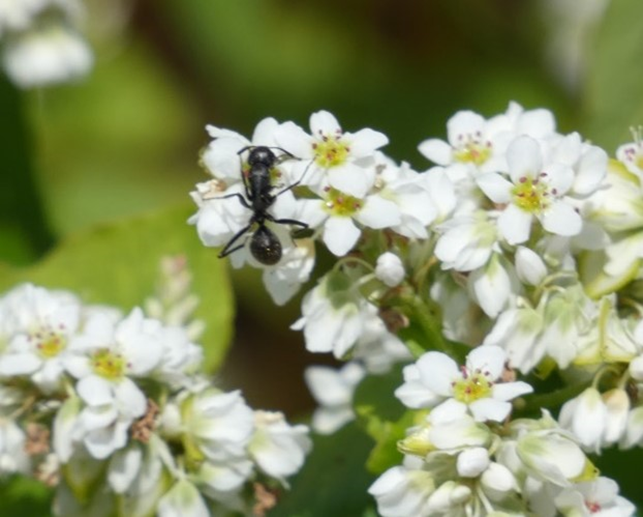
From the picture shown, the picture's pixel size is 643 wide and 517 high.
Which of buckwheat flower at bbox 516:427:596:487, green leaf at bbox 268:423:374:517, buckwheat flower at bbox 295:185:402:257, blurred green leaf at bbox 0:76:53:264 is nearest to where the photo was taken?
buckwheat flower at bbox 516:427:596:487

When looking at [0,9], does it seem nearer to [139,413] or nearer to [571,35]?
[139,413]

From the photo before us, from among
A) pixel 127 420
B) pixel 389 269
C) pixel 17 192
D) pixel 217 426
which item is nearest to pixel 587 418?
pixel 389 269

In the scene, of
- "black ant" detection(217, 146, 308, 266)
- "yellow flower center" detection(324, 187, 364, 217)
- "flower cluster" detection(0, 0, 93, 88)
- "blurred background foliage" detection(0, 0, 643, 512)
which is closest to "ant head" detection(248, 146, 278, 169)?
"black ant" detection(217, 146, 308, 266)

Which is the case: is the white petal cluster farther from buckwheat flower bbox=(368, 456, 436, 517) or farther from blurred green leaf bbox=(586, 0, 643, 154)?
blurred green leaf bbox=(586, 0, 643, 154)

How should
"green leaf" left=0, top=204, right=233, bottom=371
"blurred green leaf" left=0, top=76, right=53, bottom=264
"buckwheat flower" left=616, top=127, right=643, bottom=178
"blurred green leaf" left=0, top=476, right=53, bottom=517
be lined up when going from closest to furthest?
"buckwheat flower" left=616, top=127, right=643, bottom=178 < "blurred green leaf" left=0, top=476, right=53, bottom=517 < "green leaf" left=0, top=204, right=233, bottom=371 < "blurred green leaf" left=0, top=76, right=53, bottom=264

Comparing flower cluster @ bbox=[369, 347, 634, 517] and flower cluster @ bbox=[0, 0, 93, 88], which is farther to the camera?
flower cluster @ bbox=[0, 0, 93, 88]

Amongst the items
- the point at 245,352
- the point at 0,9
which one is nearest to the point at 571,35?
the point at 245,352

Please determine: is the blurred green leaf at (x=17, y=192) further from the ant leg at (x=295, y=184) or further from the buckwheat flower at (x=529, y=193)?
the buckwheat flower at (x=529, y=193)
